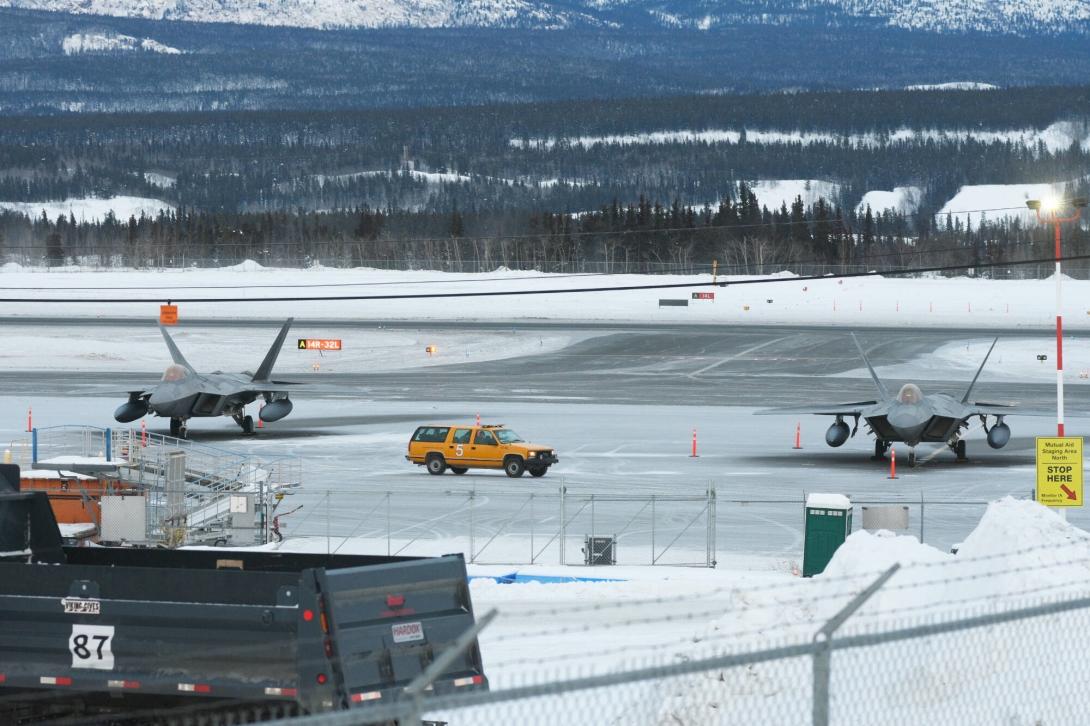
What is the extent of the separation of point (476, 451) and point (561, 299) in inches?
2771

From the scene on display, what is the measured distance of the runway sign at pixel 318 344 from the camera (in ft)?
218

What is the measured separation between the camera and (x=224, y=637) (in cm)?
852

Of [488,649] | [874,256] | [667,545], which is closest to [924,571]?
[488,649]

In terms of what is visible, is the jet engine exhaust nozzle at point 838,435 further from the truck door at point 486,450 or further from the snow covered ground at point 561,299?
the snow covered ground at point 561,299

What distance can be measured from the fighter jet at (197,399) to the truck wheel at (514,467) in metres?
10.9

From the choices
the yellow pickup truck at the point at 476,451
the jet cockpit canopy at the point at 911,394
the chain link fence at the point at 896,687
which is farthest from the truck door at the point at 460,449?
the chain link fence at the point at 896,687

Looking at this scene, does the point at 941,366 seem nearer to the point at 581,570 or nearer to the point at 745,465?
the point at 745,465

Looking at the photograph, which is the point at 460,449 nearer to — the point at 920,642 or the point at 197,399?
the point at 197,399

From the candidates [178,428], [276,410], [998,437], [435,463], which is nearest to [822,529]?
[435,463]

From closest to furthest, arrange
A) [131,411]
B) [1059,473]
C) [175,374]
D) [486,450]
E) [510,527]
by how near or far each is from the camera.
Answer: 1. [1059,473]
2. [510,527]
3. [486,450]
4. [131,411]
5. [175,374]

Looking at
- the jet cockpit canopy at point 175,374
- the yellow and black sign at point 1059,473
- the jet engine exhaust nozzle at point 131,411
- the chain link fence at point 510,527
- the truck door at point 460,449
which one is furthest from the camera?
the jet cockpit canopy at point 175,374

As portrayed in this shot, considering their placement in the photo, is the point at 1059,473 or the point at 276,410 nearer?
the point at 1059,473

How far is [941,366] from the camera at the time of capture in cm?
5850

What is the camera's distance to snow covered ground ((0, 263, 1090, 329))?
288 feet
